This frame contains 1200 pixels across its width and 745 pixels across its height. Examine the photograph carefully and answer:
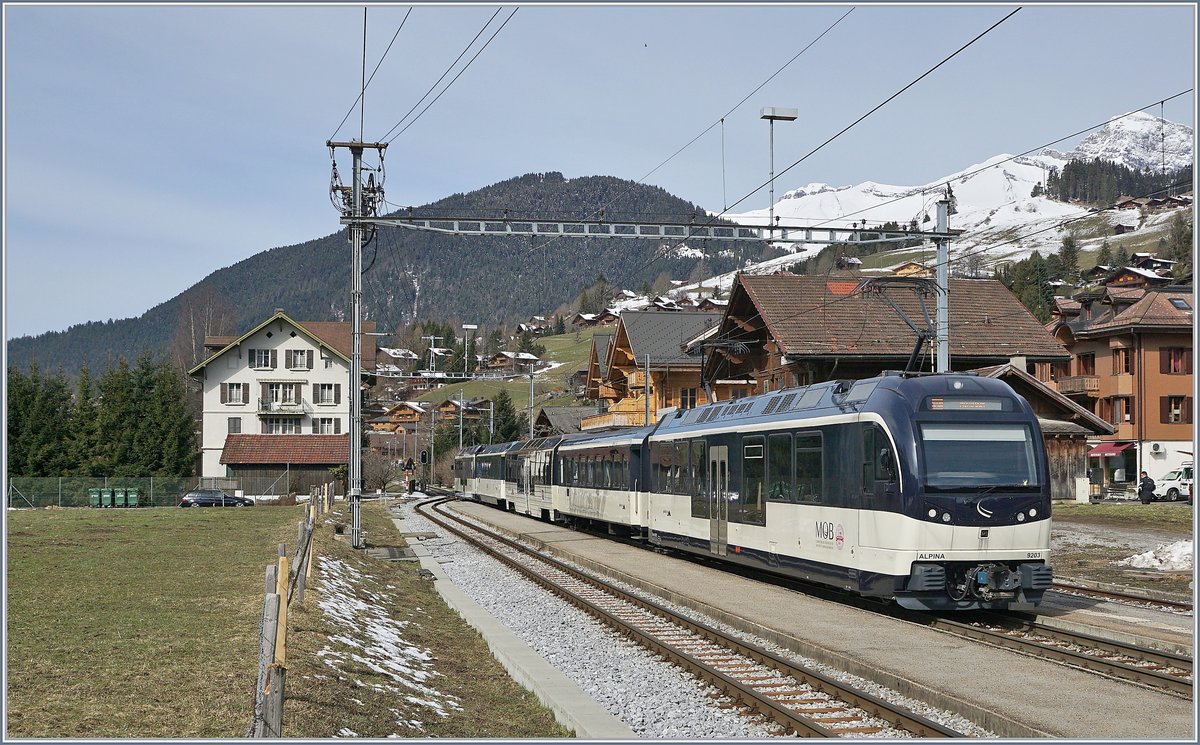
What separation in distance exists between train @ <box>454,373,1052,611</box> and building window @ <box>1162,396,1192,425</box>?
160 ft

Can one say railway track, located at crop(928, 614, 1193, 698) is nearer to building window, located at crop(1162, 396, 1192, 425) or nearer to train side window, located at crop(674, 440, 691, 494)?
train side window, located at crop(674, 440, 691, 494)

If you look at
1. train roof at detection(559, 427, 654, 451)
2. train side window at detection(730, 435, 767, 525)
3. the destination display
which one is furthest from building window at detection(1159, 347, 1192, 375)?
the destination display

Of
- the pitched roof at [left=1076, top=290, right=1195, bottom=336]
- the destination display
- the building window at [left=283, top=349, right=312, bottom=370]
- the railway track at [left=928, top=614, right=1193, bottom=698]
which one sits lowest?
the railway track at [left=928, top=614, right=1193, bottom=698]

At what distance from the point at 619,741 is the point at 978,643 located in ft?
20.8

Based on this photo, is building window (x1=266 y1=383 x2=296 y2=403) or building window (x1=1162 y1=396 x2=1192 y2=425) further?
building window (x1=266 y1=383 x2=296 y2=403)

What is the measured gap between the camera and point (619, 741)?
9.00m

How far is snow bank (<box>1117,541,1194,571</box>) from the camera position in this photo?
2158cm

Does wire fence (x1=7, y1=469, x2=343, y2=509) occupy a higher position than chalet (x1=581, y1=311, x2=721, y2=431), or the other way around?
chalet (x1=581, y1=311, x2=721, y2=431)

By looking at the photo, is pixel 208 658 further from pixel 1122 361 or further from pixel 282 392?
pixel 282 392

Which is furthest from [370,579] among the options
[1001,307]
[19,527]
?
[1001,307]

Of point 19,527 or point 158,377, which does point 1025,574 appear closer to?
point 19,527

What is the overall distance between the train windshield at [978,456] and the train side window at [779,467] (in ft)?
11.6

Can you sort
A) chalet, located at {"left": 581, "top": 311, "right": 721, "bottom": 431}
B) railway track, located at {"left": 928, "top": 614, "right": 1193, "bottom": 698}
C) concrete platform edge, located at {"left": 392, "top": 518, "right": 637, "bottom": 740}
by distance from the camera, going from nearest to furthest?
concrete platform edge, located at {"left": 392, "top": 518, "right": 637, "bottom": 740}
railway track, located at {"left": 928, "top": 614, "right": 1193, "bottom": 698}
chalet, located at {"left": 581, "top": 311, "right": 721, "bottom": 431}

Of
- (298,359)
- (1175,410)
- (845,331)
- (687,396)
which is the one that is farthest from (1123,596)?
(298,359)
